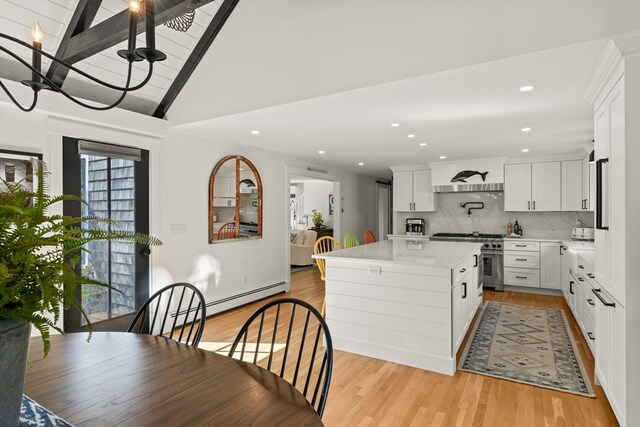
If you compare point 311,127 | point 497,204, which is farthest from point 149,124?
point 497,204

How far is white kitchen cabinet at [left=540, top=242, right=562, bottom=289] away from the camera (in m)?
5.47

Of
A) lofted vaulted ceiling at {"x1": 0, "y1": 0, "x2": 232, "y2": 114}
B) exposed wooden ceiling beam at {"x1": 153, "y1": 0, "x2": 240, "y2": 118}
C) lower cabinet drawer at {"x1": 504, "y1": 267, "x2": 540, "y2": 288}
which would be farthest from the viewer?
lower cabinet drawer at {"x1": 504, "y1": 267, "x2": 540, "y2": 288}

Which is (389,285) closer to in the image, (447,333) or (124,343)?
(447,333)

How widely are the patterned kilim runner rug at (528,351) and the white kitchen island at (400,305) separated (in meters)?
0.27

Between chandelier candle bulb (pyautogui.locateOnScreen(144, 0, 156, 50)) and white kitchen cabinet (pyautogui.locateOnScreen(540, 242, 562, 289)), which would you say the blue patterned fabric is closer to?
chandelier candle bulb (pyautogui.locateOnScreen(144, 0, 156, 50))

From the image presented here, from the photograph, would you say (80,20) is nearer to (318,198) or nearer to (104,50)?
(104,50)

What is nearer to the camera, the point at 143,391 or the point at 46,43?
the point at 143,391

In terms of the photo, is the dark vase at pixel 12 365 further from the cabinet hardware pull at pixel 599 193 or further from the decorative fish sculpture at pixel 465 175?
the decorative fish sculpture at pixel 465 175

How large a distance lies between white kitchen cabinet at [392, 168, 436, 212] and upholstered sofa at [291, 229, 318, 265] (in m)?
2.16

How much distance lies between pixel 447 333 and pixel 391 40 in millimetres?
2190

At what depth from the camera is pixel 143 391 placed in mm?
1184

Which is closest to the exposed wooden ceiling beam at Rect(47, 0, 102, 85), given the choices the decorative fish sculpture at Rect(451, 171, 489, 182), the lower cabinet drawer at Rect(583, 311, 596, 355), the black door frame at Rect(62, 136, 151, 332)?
the black door frame at Rect(62, 136, 151, 332)

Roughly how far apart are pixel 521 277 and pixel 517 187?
56.6 inches

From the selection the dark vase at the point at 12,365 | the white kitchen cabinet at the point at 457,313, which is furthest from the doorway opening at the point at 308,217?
the dark vase at the point at 12,365
